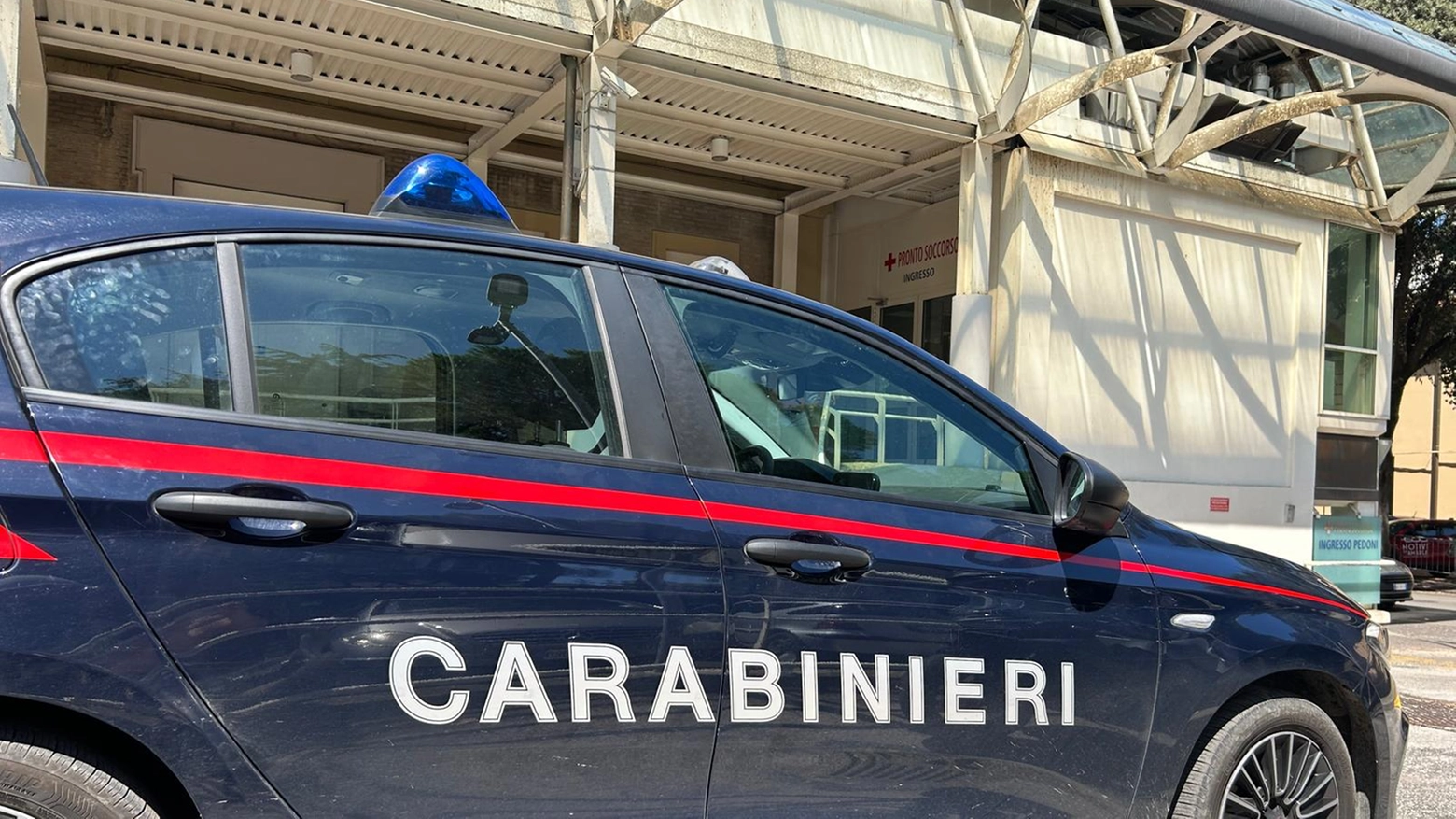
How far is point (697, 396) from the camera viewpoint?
8.31 feet

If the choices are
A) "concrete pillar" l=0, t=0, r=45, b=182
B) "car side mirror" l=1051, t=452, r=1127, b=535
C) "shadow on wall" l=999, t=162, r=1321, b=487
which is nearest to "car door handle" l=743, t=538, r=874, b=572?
"car side mirror" l=1051, t=452, r=1127, b=535

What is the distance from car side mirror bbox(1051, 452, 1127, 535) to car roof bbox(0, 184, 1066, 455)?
1218 mm

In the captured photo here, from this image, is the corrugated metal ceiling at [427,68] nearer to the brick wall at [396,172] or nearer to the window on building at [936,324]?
the brick wall at [396,172]

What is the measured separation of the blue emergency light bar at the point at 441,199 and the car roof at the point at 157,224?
95mm

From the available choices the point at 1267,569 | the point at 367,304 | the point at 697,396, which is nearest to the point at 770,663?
the point at 697,396

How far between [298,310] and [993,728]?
5.84 ft

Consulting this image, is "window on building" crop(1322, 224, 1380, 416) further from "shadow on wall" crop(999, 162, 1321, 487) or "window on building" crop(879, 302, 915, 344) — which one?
"window on building" crop(879, 302, 915, 344)

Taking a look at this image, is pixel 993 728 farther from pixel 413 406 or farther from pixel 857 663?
pixel 413 406

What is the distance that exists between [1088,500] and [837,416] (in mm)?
652

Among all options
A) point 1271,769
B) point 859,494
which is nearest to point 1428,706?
point 1271,769

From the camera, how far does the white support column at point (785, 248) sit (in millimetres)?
18266

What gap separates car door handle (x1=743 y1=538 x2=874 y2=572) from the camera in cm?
239

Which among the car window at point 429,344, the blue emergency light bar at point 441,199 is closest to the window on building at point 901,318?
the blue emergency light bar at point 441,199

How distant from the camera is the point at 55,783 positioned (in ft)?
5.87
